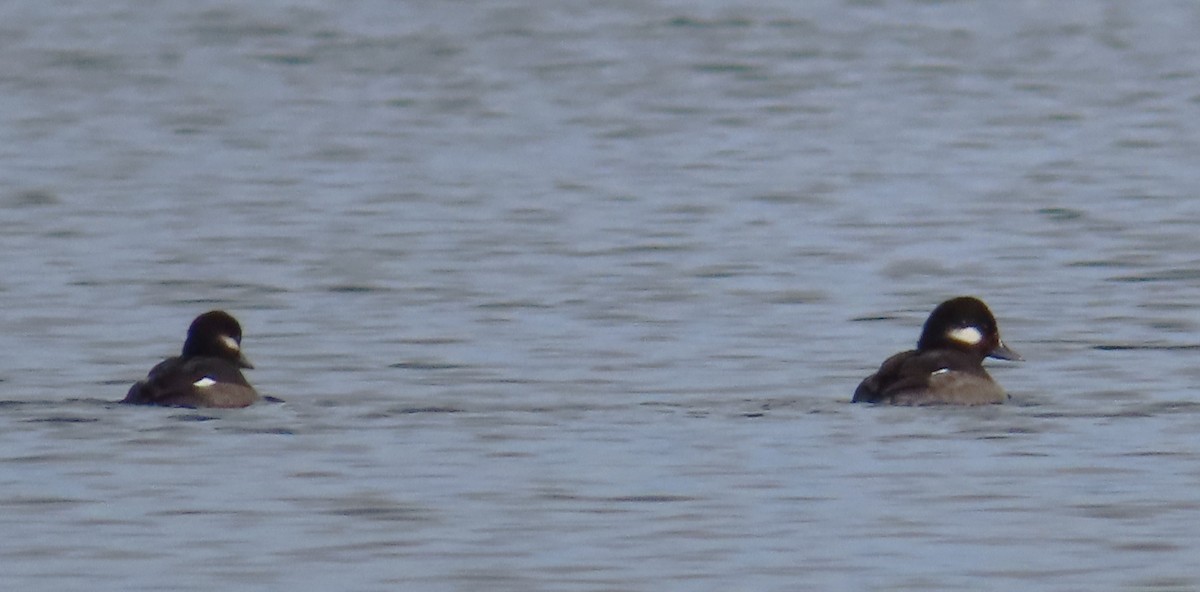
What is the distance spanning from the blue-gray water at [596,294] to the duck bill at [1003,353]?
22 centimetres

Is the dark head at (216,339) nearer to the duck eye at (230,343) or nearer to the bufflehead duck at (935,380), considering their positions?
the duck eye at (230,343)

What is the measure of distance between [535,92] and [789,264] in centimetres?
1133

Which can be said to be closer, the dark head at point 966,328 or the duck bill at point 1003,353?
the dark head at point 966,328

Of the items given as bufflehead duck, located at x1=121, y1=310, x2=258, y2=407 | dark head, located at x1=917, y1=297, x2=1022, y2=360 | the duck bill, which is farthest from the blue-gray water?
dark head, located at x1=917, y1=297, x2=1022, y2=360

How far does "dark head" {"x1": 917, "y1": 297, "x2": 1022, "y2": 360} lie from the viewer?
48.9 feet

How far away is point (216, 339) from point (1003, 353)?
13.4 feet

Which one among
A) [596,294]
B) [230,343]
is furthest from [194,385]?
[596,294]

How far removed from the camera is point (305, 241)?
68.1 ft

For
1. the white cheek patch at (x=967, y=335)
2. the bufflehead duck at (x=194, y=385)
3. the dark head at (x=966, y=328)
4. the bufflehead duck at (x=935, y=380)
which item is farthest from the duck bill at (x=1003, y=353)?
the bufflehead duck at (x=194, y=385)

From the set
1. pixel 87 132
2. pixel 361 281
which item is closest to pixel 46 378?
pixel 361 281

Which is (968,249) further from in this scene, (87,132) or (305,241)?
(87,132)

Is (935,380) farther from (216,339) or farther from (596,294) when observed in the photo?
(596,294)

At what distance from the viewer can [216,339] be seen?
14.8 meters

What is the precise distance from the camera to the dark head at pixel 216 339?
14.7 m
